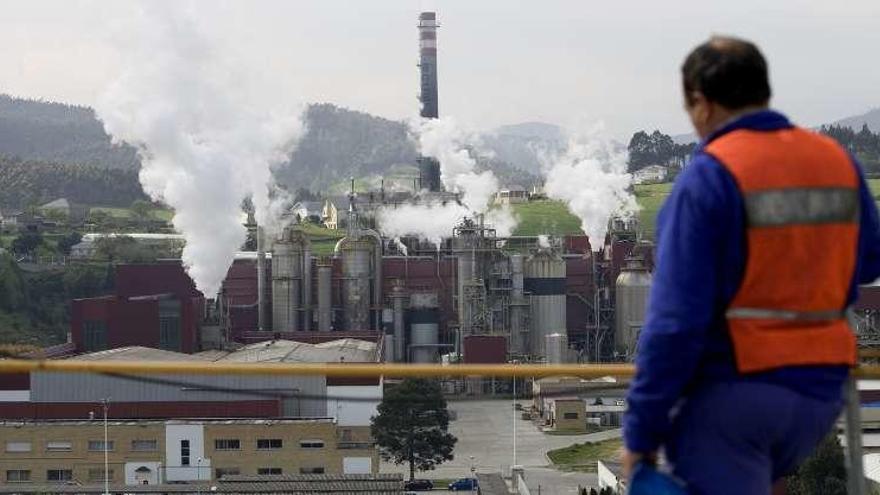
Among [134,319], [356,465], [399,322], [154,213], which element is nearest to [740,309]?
[356,465]

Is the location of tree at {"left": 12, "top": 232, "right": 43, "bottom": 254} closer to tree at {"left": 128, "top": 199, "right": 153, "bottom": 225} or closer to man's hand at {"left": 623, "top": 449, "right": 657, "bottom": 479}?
tree at {"left": 128, "top": 199, "right": 153, "bottom": 225}

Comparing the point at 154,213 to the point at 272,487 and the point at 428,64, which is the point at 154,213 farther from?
the point at 272,487

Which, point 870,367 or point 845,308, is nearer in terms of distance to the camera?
point 845,308

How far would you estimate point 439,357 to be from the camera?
35.7 m

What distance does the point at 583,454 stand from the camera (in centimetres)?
2336

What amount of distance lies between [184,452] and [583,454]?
798 cm

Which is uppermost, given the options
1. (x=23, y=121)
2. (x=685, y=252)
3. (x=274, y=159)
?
(x=23, y=121)

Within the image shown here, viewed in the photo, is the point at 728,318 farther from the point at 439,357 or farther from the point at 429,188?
the point at 429,188

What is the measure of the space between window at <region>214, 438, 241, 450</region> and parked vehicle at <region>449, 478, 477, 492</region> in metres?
3.06

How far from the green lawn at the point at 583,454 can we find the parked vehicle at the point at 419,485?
225 centimetres

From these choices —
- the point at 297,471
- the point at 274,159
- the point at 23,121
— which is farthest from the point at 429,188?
the point at 23,121

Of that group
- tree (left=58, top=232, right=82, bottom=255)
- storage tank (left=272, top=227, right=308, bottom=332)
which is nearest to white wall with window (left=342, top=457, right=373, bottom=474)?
storage tank (left=272, top=227, right=308, bottom=332)

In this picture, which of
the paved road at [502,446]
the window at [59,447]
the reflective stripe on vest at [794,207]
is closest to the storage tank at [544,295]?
the paved road at [502,446]

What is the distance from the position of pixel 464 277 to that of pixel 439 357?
200cm
